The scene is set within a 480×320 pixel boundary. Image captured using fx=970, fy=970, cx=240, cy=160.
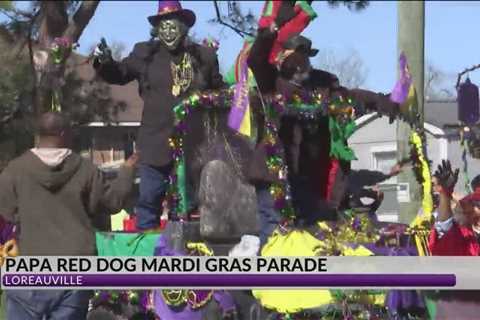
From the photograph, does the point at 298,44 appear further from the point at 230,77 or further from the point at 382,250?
the point at 382,250

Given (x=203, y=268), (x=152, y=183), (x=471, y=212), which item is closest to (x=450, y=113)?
(x=471, y=212)

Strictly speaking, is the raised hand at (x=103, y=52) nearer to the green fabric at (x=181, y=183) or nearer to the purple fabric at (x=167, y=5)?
the purple fabric at (x=167, y=5)

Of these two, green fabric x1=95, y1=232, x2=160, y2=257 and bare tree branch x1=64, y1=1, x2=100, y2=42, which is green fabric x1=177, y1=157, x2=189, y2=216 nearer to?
green fabric x1=95, y1=232, x2=160, y2=257

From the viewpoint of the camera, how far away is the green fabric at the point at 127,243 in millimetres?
6016

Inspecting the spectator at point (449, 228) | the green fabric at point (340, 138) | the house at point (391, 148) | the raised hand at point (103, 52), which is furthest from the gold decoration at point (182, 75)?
the spectator at point (449, 228)

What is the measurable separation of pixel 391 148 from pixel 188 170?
1.63 m

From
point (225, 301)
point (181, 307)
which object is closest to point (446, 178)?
point (225, 301)

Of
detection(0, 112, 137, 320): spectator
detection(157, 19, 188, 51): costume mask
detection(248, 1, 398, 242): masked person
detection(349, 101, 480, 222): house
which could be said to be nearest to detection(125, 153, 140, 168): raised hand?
detection(0, 112, 137, 320): spectator

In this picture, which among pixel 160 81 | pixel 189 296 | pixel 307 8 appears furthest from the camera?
pixel 160 81

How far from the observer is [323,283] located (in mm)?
5258

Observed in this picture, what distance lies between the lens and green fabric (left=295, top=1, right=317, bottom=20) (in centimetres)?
567

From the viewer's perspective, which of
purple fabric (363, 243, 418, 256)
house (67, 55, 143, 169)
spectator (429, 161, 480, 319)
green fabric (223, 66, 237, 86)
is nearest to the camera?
spectator (429, 161, 480, 319)

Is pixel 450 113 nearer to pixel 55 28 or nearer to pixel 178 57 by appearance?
pixel 178 57

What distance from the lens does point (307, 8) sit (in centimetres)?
568
